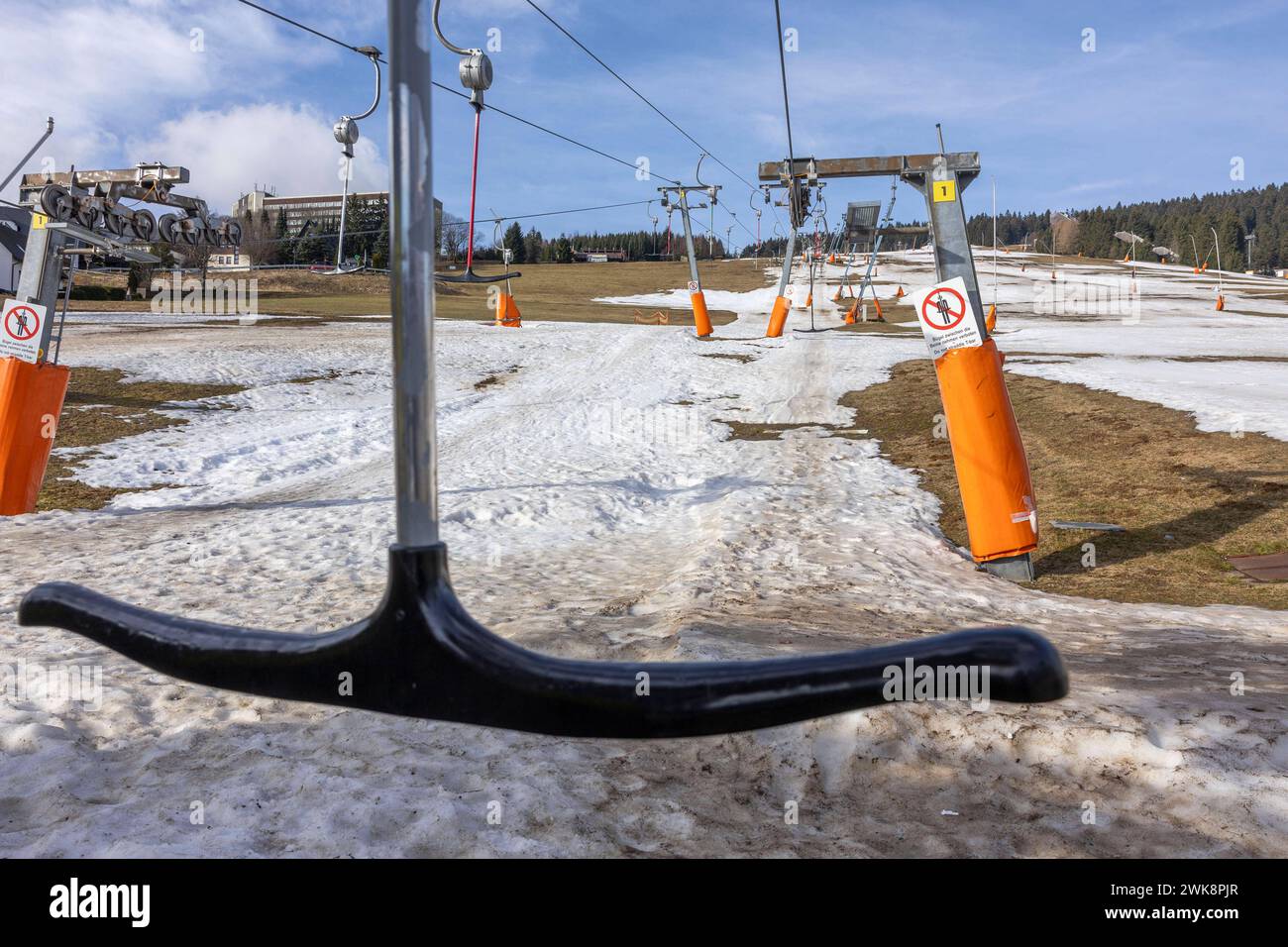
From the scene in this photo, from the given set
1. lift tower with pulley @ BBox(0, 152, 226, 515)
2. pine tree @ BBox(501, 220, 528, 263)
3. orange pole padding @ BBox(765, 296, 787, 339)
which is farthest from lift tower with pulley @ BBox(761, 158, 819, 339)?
pine tree @ BBox(501, 220, 528, 263)

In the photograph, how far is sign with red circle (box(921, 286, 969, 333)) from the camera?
6.34 meters

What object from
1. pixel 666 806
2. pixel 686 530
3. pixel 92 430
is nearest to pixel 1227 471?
pixel 686 530

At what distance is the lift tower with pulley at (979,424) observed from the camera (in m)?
6.30

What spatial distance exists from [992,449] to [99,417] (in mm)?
12646

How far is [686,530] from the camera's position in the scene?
7922 millimetres

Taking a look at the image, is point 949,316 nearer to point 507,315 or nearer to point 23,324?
point 23,324

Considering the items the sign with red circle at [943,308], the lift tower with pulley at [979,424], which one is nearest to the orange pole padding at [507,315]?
the lift tower with pulley at [979,424]

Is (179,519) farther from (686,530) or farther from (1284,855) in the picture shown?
(1284,855)

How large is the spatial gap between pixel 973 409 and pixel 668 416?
8.57 m

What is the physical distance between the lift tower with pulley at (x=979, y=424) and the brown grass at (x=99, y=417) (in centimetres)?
834

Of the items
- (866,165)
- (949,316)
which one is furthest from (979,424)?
(866,165)

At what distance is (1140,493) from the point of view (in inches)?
328

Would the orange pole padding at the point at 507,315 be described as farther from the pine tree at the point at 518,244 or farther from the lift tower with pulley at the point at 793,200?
the pine tree at the point at 518,244

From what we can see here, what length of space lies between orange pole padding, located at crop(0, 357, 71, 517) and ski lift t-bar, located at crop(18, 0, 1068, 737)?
7.46 metres
